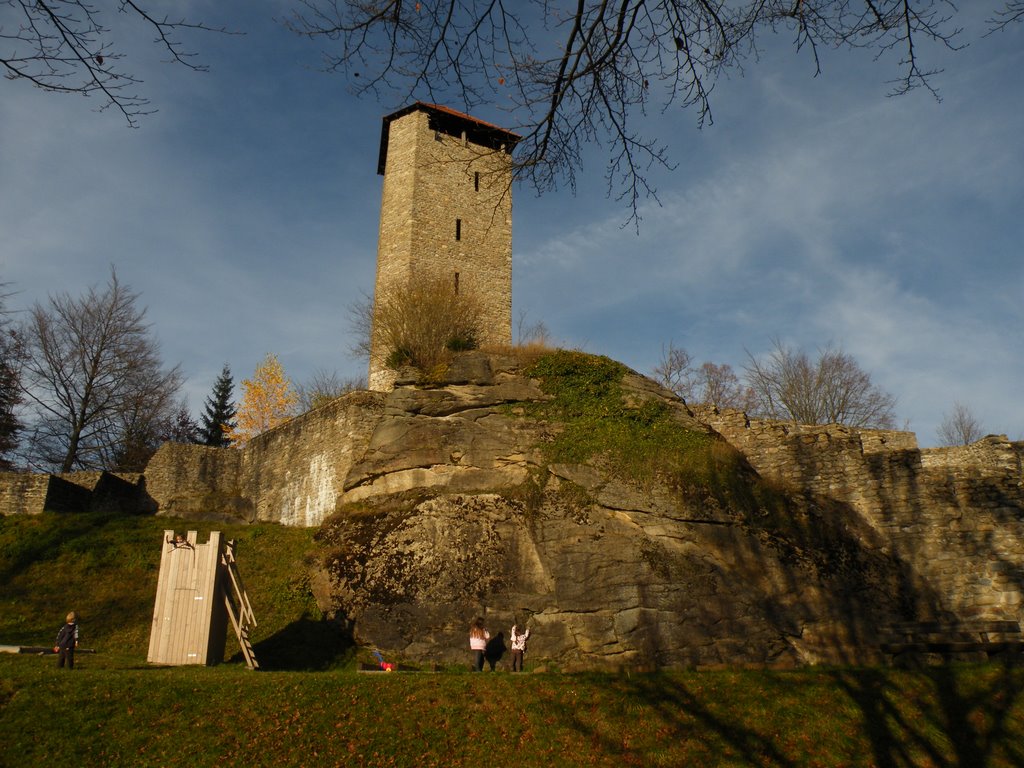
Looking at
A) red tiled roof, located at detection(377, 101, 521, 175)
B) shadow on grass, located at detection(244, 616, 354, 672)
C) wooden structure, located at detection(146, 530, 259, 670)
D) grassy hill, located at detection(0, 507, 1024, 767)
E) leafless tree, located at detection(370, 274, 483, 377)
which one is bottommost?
grassy hill, located at detection(0, 507, 1024, 767)

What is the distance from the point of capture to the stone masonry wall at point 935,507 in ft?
45.8

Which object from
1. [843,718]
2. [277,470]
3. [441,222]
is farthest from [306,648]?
[441,222]

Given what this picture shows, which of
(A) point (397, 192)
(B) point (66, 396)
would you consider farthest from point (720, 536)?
(B) point (66, 396)

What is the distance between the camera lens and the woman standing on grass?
11.7 meters

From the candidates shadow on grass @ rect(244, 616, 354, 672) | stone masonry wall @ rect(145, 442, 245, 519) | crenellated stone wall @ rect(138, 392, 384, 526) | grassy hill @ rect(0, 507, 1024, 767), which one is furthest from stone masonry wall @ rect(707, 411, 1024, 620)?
stone masonry wall @ rect(145, 442, 245, 519)

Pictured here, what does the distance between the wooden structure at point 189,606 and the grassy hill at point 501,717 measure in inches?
18.9

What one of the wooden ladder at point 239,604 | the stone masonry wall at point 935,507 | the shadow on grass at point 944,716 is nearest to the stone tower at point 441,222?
the stone masonry wall at point 935,507

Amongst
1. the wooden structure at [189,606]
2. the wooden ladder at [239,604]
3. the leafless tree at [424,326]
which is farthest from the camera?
the leafless tree at [424,326]

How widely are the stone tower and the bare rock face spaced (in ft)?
24.9

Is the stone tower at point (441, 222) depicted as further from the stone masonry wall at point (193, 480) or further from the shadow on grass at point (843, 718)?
the shadow on grass at point (843, 718)

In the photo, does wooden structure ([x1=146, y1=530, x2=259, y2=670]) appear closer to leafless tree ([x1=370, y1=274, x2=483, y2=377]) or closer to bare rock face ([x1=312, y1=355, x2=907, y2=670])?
bare rock face ([x1=312, y1=355, x2=907, y2=670])

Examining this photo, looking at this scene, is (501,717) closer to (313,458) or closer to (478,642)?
(478,642)

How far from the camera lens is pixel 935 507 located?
575 inches

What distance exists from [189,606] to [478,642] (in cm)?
433
